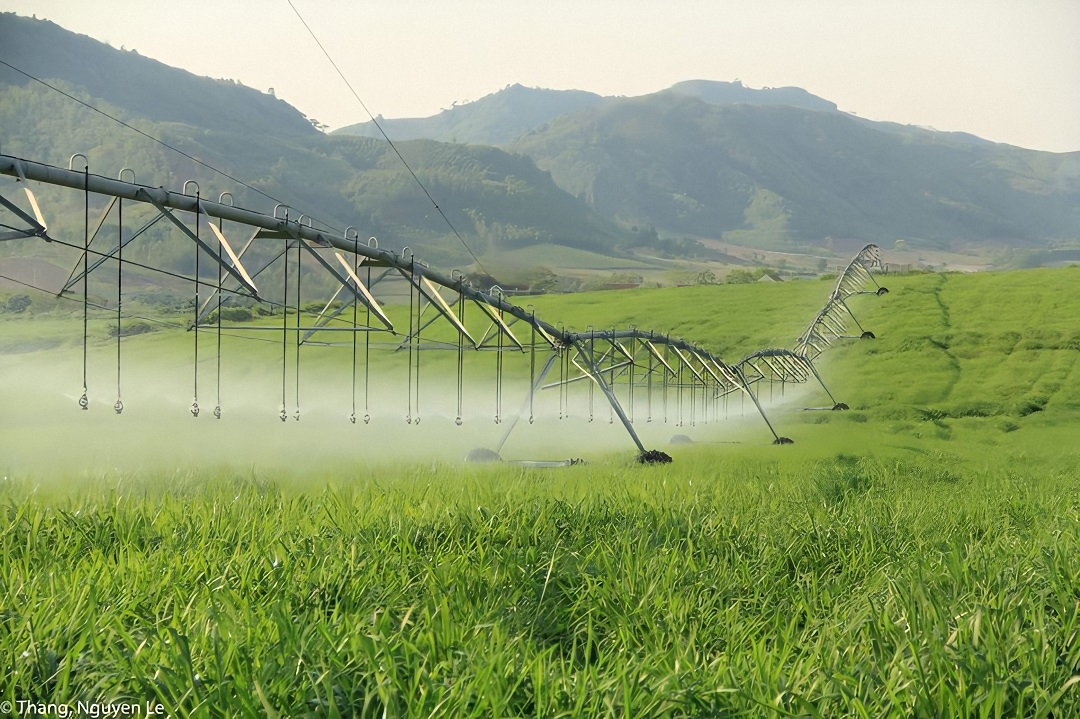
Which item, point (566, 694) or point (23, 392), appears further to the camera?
point (23, 392)

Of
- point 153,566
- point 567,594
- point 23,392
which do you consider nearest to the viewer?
point 153,566

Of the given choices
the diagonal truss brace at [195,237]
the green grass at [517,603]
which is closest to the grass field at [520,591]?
the green grass at [517,603]

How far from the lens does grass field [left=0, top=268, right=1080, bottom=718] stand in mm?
4504

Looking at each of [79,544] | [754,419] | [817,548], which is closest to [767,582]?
[817,548]

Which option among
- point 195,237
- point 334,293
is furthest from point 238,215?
point 334,293

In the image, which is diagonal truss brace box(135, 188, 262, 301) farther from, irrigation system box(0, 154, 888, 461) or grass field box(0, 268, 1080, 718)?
grass field box(0, 268, 1080, 718)

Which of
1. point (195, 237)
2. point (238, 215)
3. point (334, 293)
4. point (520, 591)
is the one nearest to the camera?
point (520, 591)

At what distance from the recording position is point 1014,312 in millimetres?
63094

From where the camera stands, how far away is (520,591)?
21.4 feet

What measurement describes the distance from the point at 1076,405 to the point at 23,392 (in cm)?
4058

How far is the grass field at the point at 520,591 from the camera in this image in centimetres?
450

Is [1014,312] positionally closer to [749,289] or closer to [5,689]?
[749,289]

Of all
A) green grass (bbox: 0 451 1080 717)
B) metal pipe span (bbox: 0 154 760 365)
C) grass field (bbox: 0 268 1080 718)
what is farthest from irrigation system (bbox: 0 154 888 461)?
green grass (bbox: 0 451 1080 717)

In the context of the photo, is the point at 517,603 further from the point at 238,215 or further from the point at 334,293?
the point at 334,293
